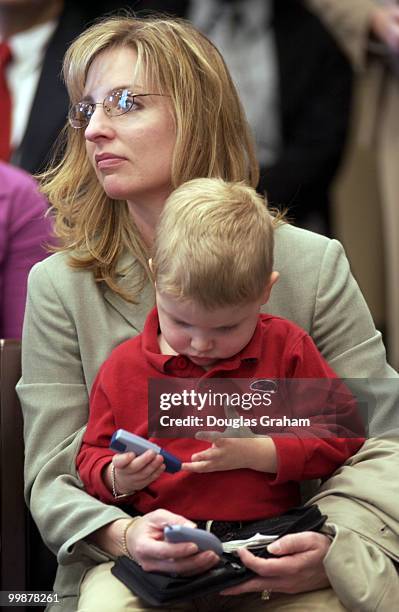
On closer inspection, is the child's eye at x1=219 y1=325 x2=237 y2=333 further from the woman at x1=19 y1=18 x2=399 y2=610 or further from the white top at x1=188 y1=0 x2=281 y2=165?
the white top at x1=188 y1=0 x2=281 y2=165

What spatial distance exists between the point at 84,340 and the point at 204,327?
1.31ft

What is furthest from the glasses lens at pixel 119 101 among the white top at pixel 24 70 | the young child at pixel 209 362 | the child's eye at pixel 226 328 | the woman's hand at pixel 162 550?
the white top at pixel 24 70

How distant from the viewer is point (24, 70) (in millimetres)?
4262

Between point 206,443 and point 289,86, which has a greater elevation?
point 289,86

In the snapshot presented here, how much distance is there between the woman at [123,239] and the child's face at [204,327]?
31 centimetres

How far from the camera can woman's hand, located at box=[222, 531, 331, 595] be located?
2.14 m

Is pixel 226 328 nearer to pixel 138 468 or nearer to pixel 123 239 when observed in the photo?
pixel 138 468

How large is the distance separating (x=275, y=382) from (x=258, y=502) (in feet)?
0.70

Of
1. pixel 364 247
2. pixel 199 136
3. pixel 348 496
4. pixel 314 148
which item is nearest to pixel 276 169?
pixel 314 148

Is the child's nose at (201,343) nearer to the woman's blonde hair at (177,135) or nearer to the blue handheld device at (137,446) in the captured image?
the blue handheld device at (137,446)

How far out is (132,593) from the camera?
2176mm

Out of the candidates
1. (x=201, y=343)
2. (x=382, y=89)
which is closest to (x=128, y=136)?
(x=201, y=343)

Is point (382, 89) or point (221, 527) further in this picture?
point (382, 89)

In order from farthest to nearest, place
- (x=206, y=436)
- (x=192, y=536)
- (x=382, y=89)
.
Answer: (x=382, y=89) < (x=206, y=436) < (x=192, y=536)
